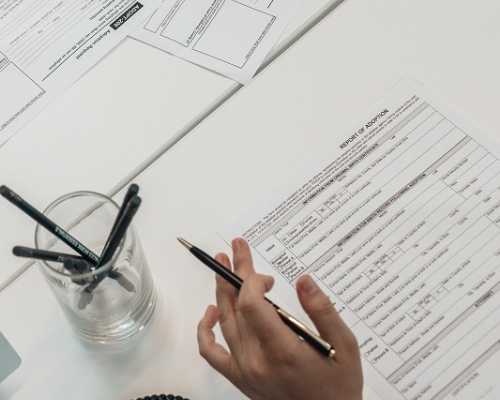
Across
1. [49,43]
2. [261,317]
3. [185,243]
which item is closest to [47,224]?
[185,243]

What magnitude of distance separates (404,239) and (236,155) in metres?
0.25

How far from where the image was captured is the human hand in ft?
1.94

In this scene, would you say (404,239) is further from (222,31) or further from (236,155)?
(222,31)

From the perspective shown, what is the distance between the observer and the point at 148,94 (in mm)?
885

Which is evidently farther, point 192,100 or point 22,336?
point 192,100

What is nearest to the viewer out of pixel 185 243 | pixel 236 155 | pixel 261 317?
pixel 261 317

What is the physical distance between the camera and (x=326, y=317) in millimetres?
604

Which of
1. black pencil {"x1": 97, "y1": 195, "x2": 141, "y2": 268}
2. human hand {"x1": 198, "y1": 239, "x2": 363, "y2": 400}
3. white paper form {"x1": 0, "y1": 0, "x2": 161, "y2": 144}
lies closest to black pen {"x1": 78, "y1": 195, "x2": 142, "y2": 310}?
black pencil {"x1": 97, "y1": 195, "x2": 141, "y2": 268}

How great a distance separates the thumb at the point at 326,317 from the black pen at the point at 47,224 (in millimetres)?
232

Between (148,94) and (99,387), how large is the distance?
1.33ft

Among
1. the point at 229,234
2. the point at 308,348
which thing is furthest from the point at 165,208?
the point at 308,348

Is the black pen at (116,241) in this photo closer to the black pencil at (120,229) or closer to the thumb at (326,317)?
the black pencil at (120,229)

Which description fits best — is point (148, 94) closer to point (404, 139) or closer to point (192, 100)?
point (192, 100)

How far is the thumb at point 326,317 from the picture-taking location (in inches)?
23.8
